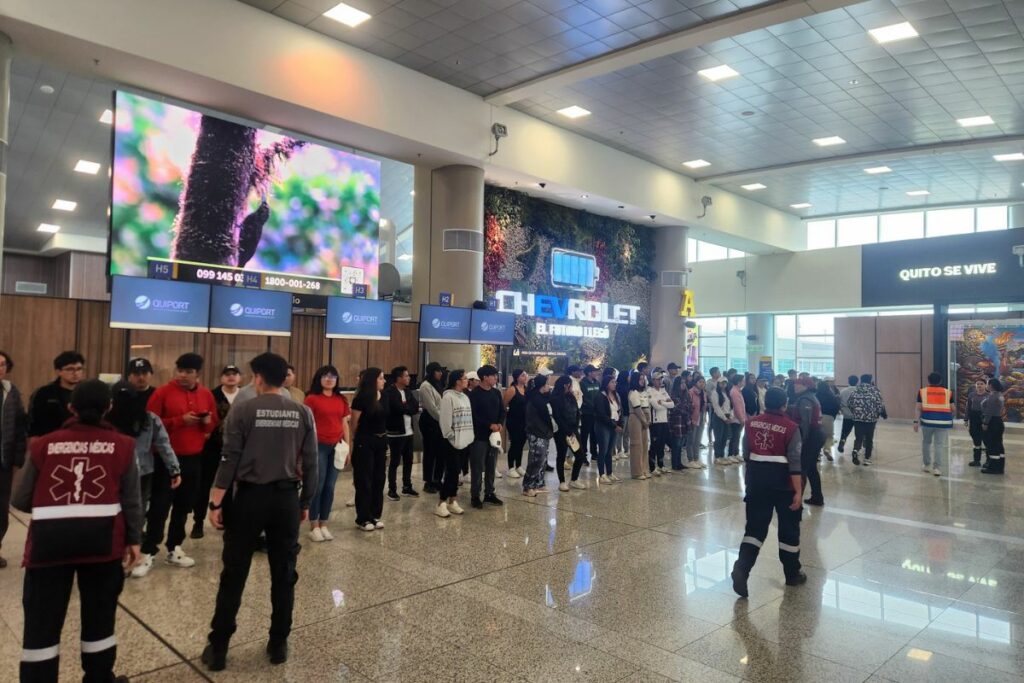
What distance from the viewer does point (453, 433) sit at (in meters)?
6.88

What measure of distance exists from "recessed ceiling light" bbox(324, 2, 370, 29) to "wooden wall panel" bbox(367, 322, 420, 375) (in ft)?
14.6

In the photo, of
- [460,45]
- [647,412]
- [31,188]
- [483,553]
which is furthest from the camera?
[31,188]

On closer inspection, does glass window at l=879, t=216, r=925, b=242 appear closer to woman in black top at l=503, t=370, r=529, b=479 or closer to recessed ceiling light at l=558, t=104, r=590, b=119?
recessed ceiling light at l=558, t=104, r=590, b=119

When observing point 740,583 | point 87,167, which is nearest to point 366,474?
point 740,583

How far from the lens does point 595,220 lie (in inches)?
671

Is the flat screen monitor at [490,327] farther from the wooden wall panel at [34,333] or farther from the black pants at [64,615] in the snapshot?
the black pants at [64,615]

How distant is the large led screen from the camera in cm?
910

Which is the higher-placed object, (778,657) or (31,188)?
(31,188)

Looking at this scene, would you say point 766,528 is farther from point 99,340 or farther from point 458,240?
point 458,240

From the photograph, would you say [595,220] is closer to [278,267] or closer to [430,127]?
[430,127]

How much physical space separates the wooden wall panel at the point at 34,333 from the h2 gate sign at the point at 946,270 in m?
20.2

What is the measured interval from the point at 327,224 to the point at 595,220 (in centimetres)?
803

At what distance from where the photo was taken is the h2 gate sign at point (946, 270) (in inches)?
674

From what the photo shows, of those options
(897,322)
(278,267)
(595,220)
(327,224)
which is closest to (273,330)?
(278,267)
